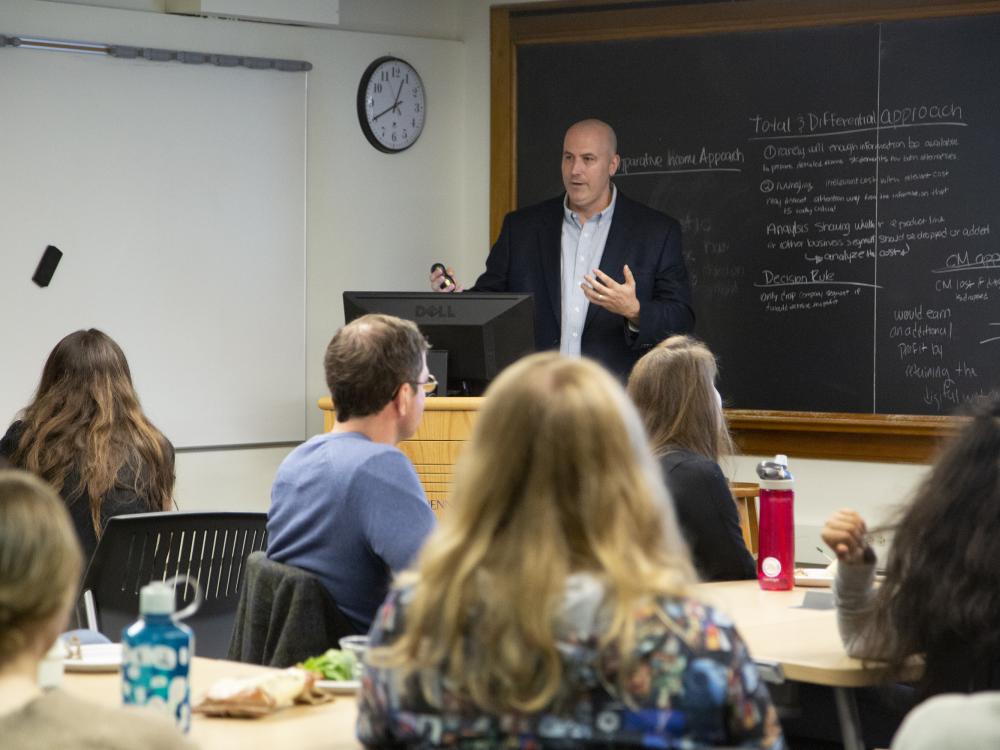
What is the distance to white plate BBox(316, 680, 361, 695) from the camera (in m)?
2.13

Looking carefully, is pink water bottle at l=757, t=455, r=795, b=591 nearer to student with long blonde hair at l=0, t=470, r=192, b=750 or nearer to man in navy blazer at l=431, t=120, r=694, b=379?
student with long blonde hair at l=0, t=470, r=192, b=750

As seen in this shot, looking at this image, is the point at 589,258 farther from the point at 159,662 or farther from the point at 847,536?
the point at 159,662

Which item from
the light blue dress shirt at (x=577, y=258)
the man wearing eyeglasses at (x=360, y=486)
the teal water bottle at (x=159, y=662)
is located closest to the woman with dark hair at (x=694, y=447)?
the man wearing eyeglasses at (x=360, y=486)

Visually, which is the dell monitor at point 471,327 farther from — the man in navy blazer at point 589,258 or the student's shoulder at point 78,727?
the student's shoulder at point 78,727

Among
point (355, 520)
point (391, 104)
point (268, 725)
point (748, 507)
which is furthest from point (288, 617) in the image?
point (391, 104)

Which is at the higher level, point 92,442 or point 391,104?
point 391,104

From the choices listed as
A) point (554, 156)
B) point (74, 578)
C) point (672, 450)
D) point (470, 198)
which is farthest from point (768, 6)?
point (74, 578)

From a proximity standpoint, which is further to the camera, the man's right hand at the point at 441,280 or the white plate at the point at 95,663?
the man's right hand at the point at 441,280

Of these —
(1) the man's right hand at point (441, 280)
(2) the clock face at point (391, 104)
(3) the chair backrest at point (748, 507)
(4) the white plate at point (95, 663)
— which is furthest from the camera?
(2) the clock face at point (391, 104)

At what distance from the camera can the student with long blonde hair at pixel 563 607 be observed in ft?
4.71

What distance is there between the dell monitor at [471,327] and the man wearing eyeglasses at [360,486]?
182 centimetres

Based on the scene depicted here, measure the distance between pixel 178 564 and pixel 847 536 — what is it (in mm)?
1518

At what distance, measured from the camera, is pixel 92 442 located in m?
3.62

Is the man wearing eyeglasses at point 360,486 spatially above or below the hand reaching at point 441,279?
below
